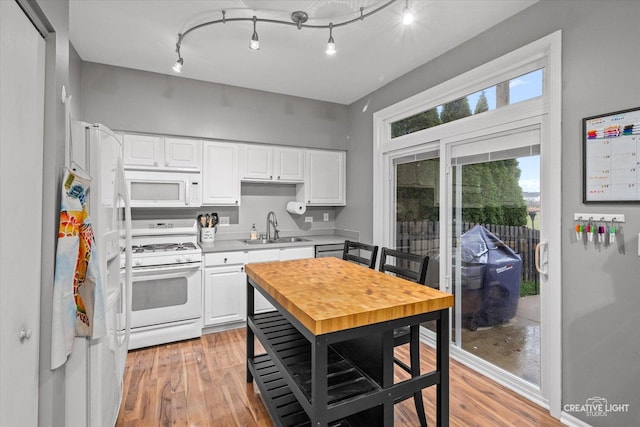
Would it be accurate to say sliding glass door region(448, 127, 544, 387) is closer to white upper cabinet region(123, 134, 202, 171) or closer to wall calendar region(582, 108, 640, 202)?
wall calendar region(582, 108, 640, 202)

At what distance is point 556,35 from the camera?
2.00 metres

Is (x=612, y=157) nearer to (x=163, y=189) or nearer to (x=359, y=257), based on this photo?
(x=359, y=257)

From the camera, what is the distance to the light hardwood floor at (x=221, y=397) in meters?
1.99

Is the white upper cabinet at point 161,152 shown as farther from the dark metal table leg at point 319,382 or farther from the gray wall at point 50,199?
the dark metal table leg at point 319,382

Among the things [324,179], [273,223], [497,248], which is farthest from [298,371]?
[324,179]

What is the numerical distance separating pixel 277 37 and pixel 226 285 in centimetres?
246

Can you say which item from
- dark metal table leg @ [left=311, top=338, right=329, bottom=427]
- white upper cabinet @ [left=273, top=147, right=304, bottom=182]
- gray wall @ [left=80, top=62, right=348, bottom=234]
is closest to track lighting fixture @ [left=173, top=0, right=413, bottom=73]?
gray wall @ [left=80, top=62, right=348, bottom=234]

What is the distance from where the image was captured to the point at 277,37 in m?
2.62

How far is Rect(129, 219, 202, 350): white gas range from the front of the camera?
2924 millimetres

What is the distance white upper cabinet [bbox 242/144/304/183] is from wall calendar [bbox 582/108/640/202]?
2.92 m

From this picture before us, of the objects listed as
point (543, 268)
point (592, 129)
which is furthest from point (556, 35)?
point (543, 268)

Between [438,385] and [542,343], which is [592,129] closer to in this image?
[542,343]

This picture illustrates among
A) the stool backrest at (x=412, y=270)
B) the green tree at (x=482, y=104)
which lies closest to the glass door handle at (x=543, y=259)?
the stool backrest at (x=412, y=270)

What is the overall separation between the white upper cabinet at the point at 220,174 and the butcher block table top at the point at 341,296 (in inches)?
65.3
